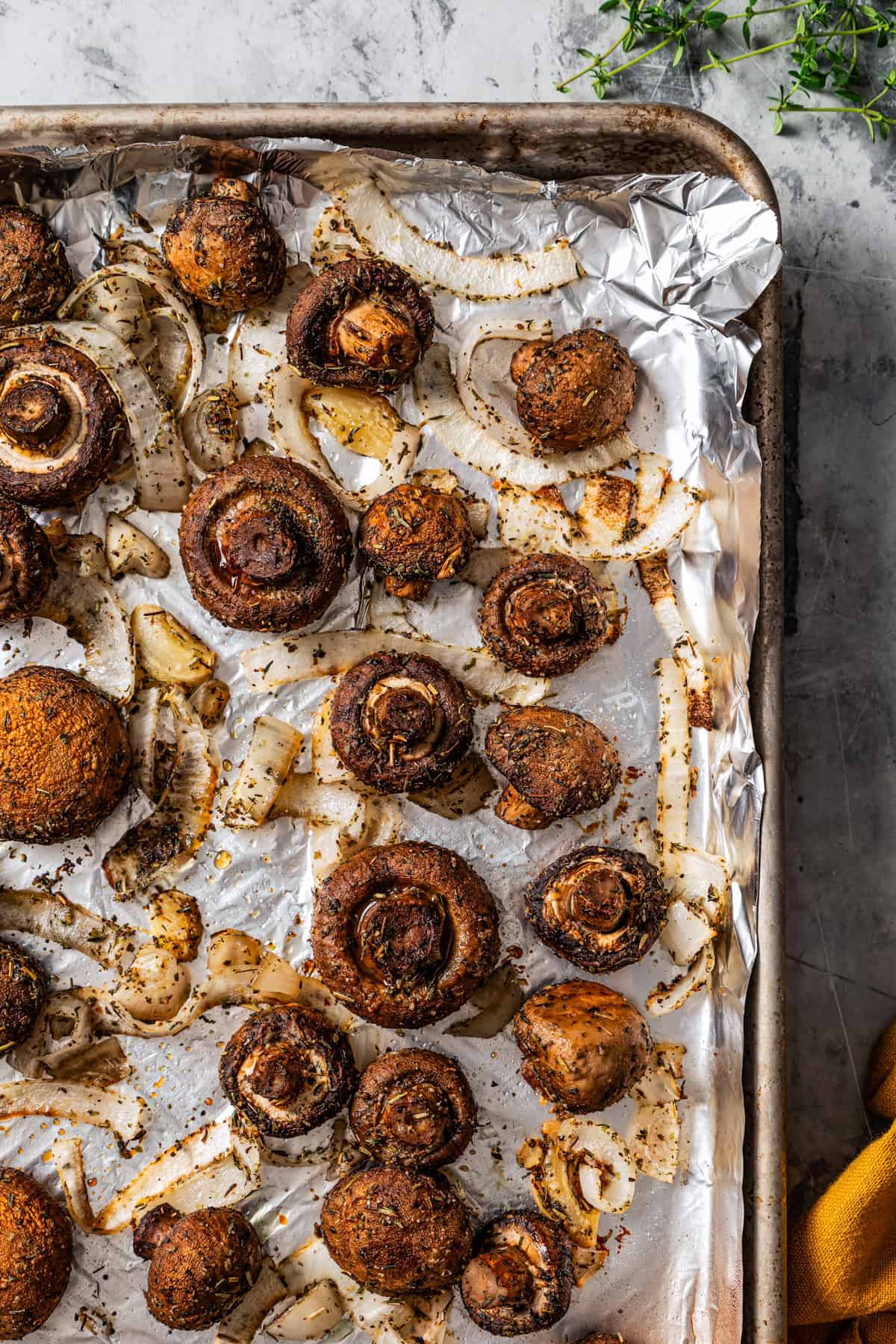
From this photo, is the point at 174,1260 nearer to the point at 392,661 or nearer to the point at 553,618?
the point at 392,661

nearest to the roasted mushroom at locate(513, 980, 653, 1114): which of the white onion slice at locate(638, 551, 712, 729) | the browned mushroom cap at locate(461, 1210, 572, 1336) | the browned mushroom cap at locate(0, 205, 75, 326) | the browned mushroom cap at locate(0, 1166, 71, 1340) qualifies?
the browned mushroom cap at locate(461, 1210, 572, 1336)

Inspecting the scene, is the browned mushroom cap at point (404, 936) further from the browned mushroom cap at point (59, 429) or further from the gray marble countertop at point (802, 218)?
the browned mushroom cap at point (59, 429)

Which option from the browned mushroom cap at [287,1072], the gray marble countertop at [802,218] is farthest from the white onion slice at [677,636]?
the browned mushroom cap at [287,1072]

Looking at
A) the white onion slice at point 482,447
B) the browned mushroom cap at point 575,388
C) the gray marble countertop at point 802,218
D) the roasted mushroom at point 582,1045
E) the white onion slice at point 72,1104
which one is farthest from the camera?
the gray marble countertop at point 802,218

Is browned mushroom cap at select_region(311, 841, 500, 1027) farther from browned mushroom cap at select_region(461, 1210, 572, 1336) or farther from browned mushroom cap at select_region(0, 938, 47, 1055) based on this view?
browned mushroom cap at select_region(0, 938, 47, 1055)

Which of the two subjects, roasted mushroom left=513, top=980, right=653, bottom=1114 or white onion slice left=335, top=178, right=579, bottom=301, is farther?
white onion slice left=335, top=178, right=579, bottom=301

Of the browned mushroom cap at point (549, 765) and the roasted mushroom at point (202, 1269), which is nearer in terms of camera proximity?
the roasted mushroom at point (202, 1269)

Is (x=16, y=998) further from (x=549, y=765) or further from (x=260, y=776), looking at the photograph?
(x=549, y=765)

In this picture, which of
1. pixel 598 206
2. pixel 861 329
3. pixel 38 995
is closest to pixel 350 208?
pixel 598 206
